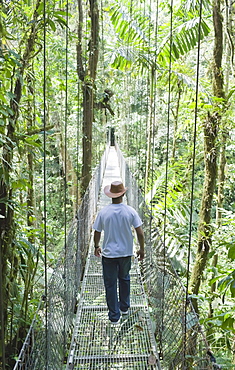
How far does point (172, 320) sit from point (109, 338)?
0.52 metres

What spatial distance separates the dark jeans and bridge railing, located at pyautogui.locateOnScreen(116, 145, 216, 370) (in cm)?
17

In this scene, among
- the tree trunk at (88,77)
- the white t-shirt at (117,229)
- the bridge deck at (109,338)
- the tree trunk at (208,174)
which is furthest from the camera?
the tree trunk at (88,77)

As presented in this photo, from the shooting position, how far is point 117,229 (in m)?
2.21

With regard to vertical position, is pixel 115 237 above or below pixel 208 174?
below

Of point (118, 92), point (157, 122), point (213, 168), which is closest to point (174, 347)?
point (213, 168)

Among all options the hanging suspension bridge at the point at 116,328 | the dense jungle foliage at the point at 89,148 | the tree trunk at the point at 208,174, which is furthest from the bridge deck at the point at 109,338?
the tree trunk at the point at 208,174

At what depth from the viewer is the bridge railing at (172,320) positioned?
1.38 meters

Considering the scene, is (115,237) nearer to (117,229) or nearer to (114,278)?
(117,229)

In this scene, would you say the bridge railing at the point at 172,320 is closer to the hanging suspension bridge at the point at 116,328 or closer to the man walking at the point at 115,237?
the hanging suspension bridge at the point at 116,328

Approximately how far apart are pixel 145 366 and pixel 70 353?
14.1 inches

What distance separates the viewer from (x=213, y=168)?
10.8 feet

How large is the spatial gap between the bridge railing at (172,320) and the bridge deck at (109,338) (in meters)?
0.07

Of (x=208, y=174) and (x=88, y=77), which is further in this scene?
(x=88, y=77)

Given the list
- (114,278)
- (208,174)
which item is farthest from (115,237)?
(208,174)
